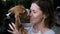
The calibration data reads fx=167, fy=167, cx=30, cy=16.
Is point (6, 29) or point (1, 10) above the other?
point (1, 10)

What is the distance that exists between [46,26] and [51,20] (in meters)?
0.06

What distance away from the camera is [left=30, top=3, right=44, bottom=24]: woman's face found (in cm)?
105

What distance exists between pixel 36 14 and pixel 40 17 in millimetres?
35

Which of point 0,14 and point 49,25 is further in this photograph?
point 0,14

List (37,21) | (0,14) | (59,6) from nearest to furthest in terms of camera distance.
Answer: (37,21), (0,14), (59,6)

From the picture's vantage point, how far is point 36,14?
1.05 meters

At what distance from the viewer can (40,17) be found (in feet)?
3.50

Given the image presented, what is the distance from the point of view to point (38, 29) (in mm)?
1090

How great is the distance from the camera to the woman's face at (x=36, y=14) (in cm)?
105

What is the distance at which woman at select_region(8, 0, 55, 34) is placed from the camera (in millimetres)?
1056

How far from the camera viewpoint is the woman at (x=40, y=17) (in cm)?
106

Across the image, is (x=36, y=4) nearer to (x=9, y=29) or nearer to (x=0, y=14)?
(x=9, y=29)

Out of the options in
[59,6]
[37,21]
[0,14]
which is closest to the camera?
[37,21]

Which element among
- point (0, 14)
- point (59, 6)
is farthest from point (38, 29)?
point (59, 6)
